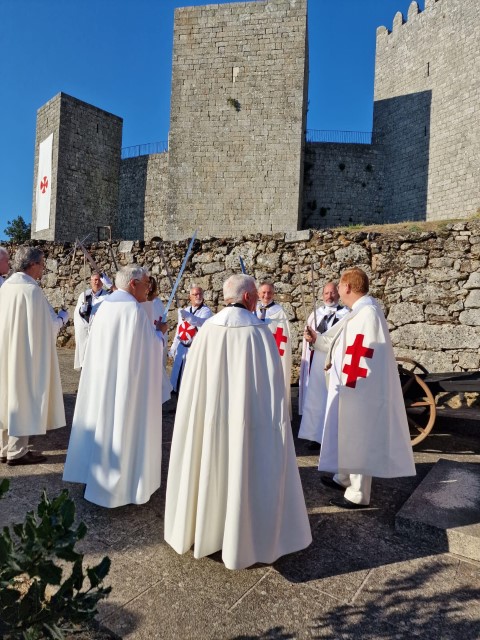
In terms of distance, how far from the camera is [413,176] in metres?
21.2

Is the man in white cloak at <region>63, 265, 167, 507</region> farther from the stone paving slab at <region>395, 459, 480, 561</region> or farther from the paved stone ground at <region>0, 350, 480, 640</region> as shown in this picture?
the stone paving slab at <region>395, 459, 480, 561</region>

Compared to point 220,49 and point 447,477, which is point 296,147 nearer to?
point 220,49

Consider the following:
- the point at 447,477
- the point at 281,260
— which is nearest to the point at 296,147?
the point at 281,260

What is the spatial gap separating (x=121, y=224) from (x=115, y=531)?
2313 centimetres

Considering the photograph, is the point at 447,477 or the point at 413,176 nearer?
the point at 447,477

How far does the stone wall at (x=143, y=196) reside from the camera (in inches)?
896

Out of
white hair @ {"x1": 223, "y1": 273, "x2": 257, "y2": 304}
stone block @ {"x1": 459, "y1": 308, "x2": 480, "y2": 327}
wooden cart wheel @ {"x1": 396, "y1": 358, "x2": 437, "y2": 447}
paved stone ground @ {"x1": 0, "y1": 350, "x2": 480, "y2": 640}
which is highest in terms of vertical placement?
white hair @ {"x1": 223, "y1": 273, "x2": 257, "y2": 304}

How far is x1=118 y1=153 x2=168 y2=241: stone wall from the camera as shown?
896 inches

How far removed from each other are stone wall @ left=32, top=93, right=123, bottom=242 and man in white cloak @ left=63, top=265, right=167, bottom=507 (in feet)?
70.1

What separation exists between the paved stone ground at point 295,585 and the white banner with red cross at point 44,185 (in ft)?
73.9

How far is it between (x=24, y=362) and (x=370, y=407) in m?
2.81

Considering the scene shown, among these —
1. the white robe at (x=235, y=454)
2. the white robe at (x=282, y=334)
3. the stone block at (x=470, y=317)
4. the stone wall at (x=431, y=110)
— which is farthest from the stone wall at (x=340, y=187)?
the white robe at (x=235, y=454)

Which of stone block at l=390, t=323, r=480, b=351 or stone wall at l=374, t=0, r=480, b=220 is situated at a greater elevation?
stone wall at l=374, t=0, r=480, b=220

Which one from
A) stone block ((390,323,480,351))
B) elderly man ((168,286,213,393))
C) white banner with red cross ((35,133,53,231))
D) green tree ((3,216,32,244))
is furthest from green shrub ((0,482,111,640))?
green tree ((3,216,32,244))
